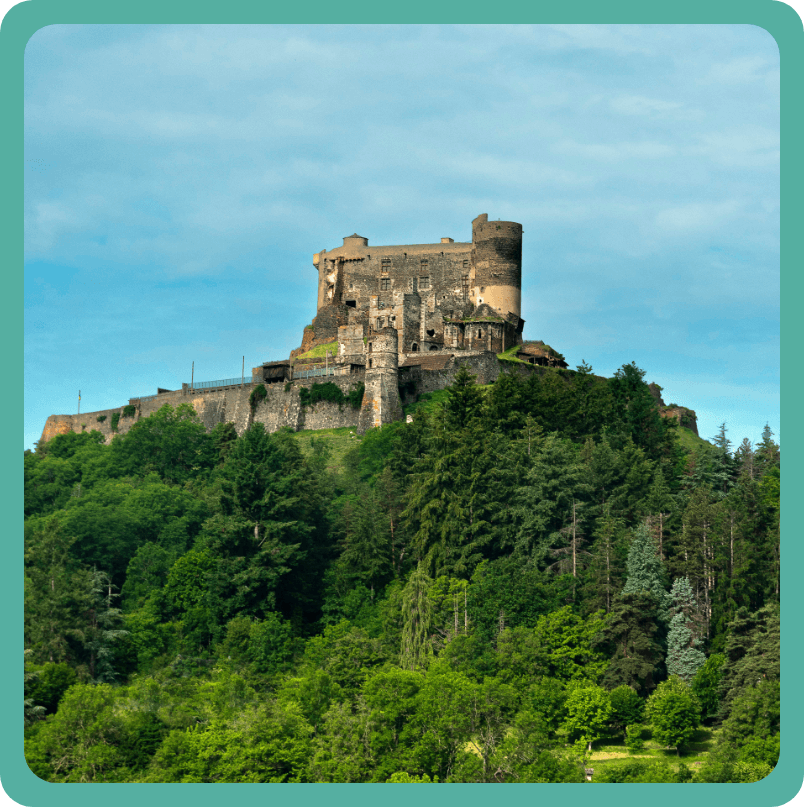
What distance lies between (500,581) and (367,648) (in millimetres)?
5847

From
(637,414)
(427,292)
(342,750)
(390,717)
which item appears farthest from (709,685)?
(427,292)

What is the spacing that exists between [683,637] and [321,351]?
42649mm

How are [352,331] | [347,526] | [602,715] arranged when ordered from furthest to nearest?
[352,331] → [347,526] → [602,715]

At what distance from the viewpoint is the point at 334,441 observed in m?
70.8

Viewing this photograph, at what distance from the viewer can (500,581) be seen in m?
51.1

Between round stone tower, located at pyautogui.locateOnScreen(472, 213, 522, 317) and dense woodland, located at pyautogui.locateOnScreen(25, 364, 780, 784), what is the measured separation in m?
20.1

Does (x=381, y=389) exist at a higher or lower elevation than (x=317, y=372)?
lower

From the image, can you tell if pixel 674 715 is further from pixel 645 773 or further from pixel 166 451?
pixel 166 451

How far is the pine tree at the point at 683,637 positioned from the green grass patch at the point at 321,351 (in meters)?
38.6

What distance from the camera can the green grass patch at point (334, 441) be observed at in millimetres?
68062

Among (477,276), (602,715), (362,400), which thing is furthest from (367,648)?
(477,276)

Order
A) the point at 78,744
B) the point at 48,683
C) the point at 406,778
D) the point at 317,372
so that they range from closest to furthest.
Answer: the point at 406,778 → the point at 78,744 → the point at 48,683 → the point at 317,372

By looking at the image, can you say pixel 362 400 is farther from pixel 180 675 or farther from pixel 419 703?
pixel 419 703

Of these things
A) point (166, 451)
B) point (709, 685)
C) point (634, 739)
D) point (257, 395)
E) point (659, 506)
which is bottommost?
point (634, 739)
